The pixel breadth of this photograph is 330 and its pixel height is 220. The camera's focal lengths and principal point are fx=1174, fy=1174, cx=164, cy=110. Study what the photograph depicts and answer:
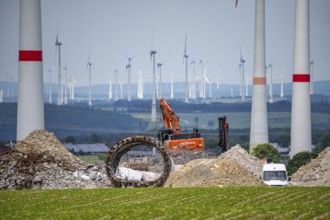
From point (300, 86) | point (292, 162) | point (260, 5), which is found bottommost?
point (292, 162)

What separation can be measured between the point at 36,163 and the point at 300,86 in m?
40.1

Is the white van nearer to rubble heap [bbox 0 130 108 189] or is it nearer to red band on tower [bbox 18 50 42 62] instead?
rubble heap [bbox 0 130 108 189]

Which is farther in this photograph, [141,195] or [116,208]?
[141,195]

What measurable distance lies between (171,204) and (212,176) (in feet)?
42.3

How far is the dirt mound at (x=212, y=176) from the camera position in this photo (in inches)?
1922

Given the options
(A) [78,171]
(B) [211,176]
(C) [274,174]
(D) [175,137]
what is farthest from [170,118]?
(B) [211,176]

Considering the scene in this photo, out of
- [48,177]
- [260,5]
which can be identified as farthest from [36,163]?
[260,5]

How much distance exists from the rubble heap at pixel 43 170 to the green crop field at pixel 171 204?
660 cm

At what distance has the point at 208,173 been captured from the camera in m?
49.4

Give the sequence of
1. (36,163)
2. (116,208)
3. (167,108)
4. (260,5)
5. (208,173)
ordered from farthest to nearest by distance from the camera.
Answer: (260,5) → (167,108) → (36,163) → (208,173) → (116,208)

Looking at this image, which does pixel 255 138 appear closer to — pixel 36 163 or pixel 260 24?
pixel 260 24

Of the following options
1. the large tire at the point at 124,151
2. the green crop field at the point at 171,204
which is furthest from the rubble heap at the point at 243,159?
the green crop field at the point at 171,204

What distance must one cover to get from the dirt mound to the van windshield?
15.8ft

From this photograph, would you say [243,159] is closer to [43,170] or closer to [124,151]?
[124,151]
